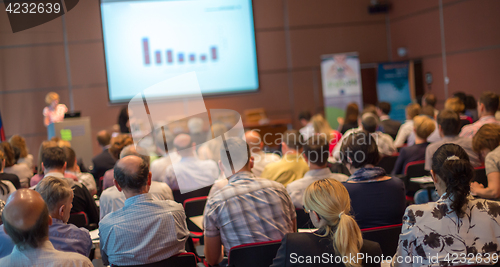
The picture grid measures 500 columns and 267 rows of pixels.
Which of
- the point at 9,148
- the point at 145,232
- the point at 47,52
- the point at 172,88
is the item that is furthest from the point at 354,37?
the point at 145,232

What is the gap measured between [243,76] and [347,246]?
7.80 meters

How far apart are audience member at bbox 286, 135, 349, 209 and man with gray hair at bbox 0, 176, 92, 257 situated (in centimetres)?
141

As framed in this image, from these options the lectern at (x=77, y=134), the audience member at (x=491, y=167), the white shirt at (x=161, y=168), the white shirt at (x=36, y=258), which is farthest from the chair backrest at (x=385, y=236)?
the lectern at (x=77, y=134)

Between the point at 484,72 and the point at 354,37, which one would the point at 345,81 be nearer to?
the point at 354,37

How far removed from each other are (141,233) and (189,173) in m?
1.86

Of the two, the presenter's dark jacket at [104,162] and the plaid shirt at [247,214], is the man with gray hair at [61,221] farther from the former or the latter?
the presenter's dark jacket at [104,162]

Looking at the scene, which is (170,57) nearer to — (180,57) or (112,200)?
(180,57)

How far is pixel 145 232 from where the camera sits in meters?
2.05

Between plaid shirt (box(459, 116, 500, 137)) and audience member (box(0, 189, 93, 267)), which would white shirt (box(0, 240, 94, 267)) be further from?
plaid shirt (box(459, 116, 500, 137))

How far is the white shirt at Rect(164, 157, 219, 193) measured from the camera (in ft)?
12.6

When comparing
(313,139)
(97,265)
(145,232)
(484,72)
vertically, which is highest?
(484,72)

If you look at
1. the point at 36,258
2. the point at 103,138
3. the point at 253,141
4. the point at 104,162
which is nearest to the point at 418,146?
the point at 253,141

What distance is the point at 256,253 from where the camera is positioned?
198 cm

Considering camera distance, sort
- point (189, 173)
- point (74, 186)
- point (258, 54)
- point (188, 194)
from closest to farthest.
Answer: point (74, 186), point (188, 194), point (189, 173), point (258, 54)
